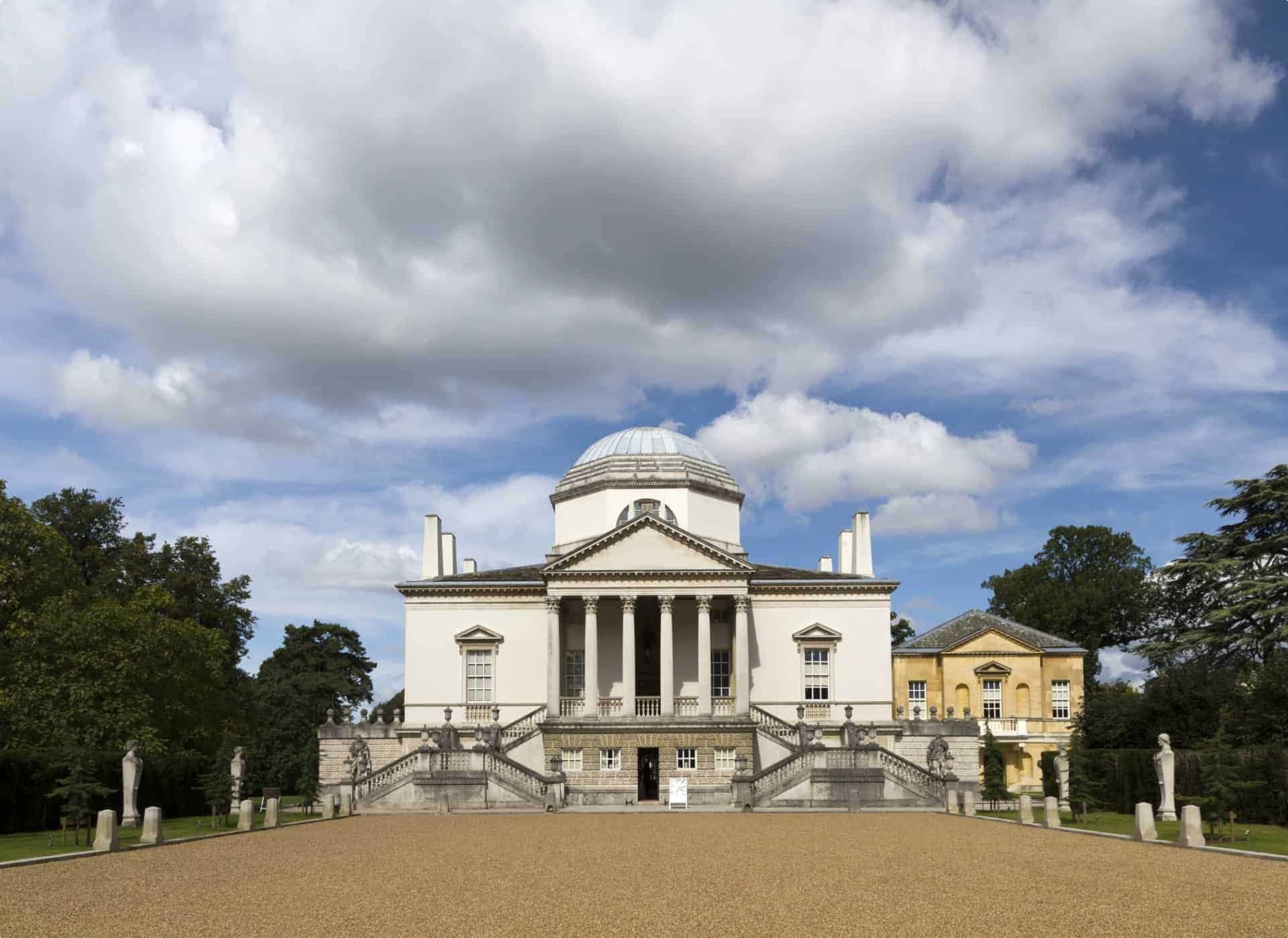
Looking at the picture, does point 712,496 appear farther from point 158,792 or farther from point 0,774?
point 0,774

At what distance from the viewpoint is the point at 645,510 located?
48.4 meters

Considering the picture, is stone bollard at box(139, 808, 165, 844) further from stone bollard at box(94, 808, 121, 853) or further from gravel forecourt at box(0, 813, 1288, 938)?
stone bollard at box(94, 808, 121, 853)

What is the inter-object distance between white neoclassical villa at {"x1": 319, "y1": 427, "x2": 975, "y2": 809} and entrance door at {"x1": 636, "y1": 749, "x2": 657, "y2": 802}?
0.19ft

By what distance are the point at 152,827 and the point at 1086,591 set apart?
194 ft

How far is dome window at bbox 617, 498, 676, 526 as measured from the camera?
4872 centimetres

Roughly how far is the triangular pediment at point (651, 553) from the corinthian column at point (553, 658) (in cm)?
137

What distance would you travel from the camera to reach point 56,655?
132 ft

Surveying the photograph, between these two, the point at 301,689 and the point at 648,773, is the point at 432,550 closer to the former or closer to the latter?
the point at 648,773

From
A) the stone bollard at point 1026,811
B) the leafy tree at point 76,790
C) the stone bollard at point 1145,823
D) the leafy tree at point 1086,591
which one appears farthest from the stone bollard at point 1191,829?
the leafy tree at point 1086,591

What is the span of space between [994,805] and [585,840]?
20.2 m

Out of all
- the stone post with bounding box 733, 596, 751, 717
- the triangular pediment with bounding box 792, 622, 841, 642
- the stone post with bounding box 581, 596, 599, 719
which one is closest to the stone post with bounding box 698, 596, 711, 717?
the stone post with bounding box 733, 596, 751, 717

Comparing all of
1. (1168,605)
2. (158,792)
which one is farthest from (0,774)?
(1168,605)

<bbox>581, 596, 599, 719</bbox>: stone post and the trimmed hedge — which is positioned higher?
<bbox>581, 596, 599, 719</bbox>: stone post

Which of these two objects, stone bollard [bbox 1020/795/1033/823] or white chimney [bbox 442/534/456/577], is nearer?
stone bollard [bbox 1020/795/1033/823]
